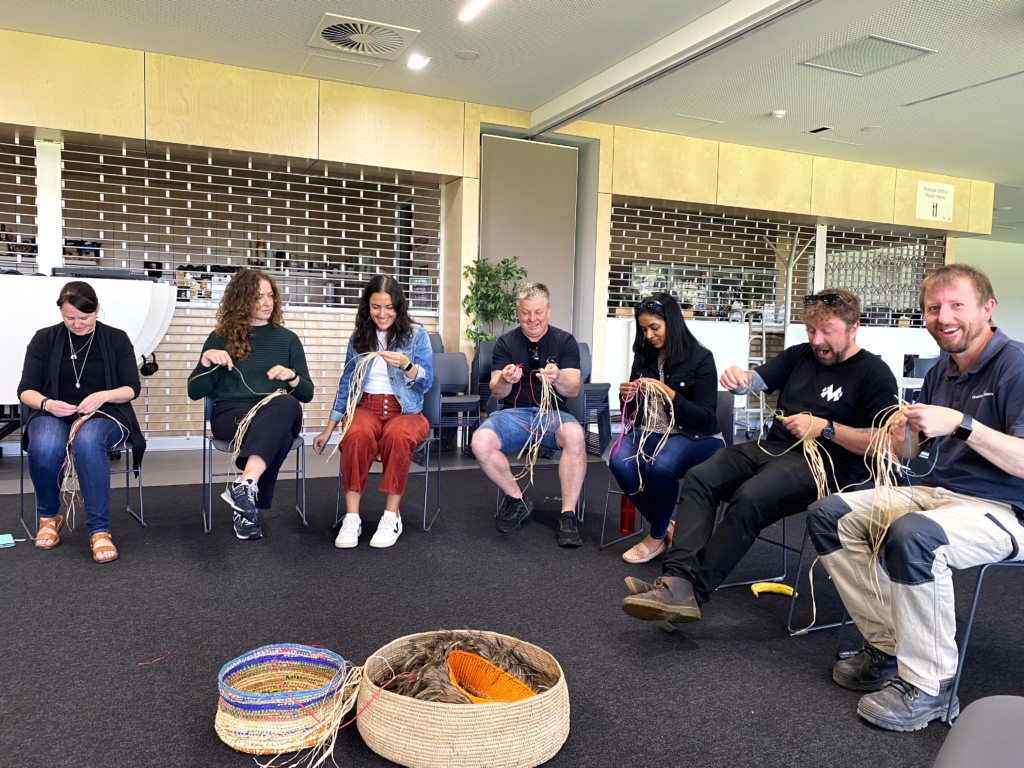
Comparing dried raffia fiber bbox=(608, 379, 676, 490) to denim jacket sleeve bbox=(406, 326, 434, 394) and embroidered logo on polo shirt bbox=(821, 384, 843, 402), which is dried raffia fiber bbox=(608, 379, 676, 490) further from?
denim jacket sleeve bbox=(406, 326, 434, 394)

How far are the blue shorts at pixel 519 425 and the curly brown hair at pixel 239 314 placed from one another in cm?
118

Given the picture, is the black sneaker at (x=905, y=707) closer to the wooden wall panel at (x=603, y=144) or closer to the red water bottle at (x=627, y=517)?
the red water bottle at (x=627, y=517)

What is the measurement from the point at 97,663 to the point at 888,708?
215 cm

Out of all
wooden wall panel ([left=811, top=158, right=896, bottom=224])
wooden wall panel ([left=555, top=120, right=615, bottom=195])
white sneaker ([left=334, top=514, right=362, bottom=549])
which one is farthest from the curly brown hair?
wooden wall panel ([left=811, top=158, right=896, bottom=224])

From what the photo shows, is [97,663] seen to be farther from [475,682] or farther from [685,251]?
[685,251]

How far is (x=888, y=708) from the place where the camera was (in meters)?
1.91

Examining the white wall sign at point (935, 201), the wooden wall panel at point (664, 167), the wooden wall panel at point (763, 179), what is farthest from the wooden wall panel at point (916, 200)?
the wooden wall panel at point (664, 167)

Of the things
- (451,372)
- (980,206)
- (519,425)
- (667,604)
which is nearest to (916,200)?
(980,206)

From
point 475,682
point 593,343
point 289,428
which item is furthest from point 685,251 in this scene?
point 475,682

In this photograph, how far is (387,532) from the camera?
332 centimetres

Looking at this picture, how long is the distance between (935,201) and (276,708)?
8.35 m

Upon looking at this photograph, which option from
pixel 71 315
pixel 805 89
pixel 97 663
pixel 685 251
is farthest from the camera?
pixel 685 251

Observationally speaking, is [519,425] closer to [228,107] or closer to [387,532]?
[387,532]

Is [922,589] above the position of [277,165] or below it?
below
